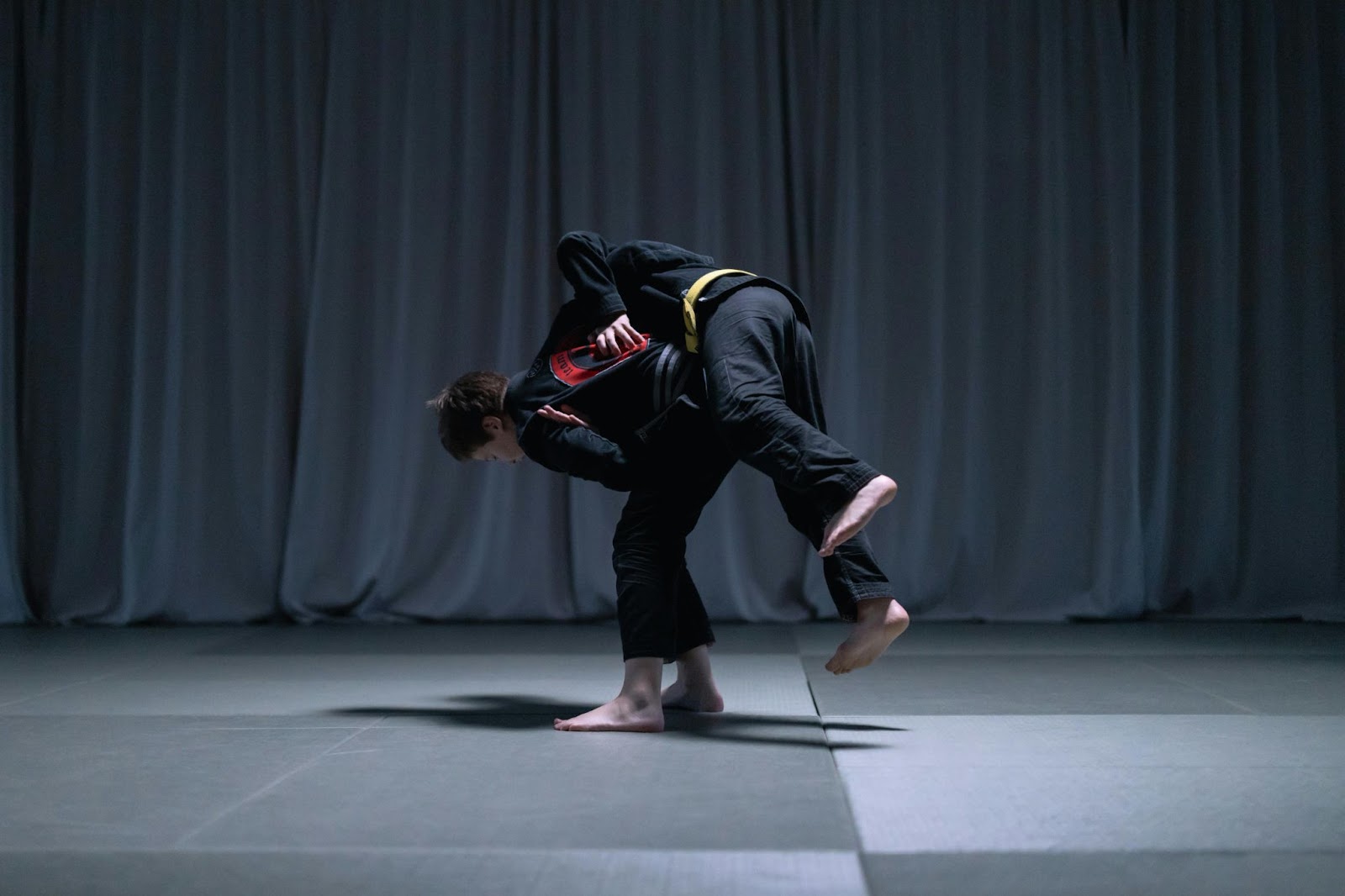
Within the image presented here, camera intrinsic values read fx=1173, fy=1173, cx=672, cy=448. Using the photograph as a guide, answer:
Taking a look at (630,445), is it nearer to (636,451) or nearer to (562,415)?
(636,451)

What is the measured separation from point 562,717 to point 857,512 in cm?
88

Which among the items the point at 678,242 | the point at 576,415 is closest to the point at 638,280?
the point at 576,415

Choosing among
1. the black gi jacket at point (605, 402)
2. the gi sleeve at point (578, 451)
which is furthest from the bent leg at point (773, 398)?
the gi sleeve at point (578, 451)

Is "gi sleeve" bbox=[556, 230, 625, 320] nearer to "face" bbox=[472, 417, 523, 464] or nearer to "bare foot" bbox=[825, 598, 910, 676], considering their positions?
"face" bbox=[472, 417, 523, 464]

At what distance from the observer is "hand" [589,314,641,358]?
2283 millimetres

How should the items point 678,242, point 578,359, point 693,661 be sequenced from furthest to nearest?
point 678,242 < point 693,661 < point 578,359

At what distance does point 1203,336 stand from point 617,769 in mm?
3619

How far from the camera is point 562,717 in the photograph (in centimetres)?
241

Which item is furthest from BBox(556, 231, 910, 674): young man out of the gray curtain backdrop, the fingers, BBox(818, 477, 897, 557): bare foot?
the gray curtain backdrop

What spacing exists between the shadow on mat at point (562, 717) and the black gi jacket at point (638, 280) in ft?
2.47

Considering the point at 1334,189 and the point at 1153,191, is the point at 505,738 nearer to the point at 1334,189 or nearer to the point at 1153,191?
the point at 1153,191

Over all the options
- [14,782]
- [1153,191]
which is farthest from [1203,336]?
[14,782]

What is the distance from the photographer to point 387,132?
4766 millimetres

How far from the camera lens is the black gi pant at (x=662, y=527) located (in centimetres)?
221
